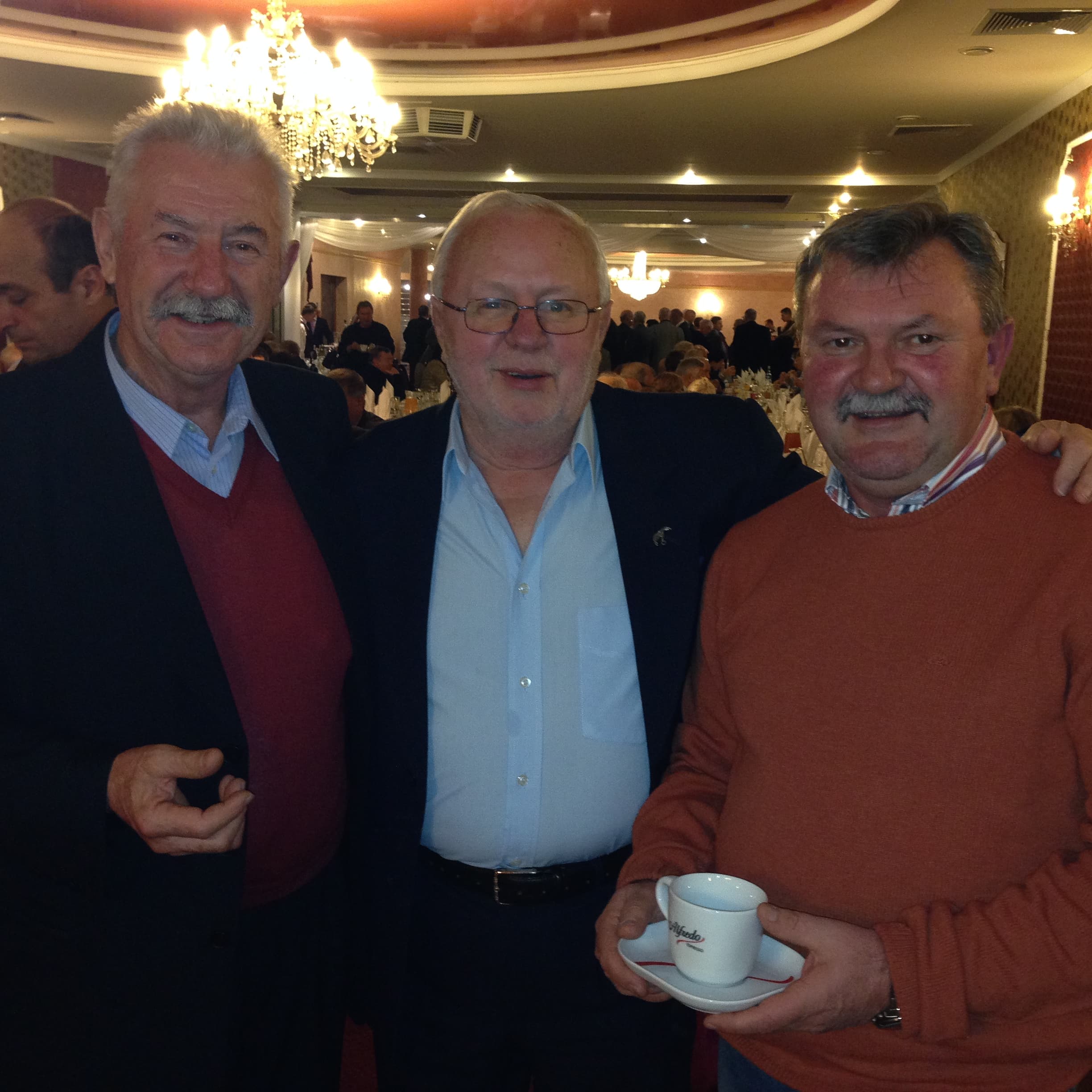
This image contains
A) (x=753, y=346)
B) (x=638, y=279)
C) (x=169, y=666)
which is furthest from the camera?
(x=638, y=279)

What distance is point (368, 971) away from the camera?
167 cm

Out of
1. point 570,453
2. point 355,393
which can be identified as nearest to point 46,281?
point 570,453

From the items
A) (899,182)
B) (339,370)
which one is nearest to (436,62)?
(339,370)

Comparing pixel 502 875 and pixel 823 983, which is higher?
pixel 823 983

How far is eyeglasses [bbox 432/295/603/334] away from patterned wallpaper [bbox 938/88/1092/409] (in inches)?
246

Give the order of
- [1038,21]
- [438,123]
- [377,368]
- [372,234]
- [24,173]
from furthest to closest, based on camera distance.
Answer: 1. [372,234]
2. [24,173]
3. [377,368]
4. [438,123]
5. [1038,21]

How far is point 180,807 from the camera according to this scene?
1.18 meters

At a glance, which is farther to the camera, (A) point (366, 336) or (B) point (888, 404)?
(A) point (366, 336)

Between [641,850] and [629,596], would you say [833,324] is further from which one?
[641,850]

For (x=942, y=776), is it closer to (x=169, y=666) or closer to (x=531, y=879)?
(x=531, y=879)

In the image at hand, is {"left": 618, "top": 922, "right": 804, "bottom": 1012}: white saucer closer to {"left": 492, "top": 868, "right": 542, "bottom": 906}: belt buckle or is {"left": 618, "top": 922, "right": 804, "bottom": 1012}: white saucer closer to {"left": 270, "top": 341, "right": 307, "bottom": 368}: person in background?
{"left": 492, "top": 868, "right": 542, "bottom": 906}: belt buckle

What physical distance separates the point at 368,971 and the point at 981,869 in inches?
40.0

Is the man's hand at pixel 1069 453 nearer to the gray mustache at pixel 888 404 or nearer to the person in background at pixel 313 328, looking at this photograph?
the gray mustache at pixel 888 404

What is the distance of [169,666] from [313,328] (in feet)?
45.1
